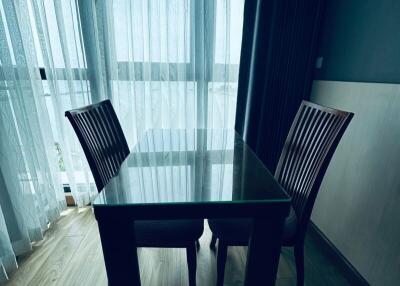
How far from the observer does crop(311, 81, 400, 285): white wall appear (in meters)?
1.09

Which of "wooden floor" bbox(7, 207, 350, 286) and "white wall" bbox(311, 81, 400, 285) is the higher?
"white wall" bbox(311, 81, 400, 285)

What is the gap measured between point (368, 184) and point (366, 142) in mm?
233

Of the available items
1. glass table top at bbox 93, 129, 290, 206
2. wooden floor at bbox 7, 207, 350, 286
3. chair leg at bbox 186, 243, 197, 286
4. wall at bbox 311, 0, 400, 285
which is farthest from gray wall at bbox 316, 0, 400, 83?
chair leg at bbox 186, 243, 197, 286

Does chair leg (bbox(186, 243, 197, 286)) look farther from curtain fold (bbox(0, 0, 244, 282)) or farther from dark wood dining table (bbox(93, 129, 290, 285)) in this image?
curtain fold (bbox(0, 0, 244, 282))

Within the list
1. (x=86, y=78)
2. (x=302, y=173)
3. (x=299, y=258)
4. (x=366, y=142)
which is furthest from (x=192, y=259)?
(x=86, y=78)

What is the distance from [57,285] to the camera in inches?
51.7

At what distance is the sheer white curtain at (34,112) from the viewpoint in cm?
139

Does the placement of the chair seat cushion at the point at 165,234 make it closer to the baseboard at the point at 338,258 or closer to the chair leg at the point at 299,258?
the chair leg at the point at 299,258

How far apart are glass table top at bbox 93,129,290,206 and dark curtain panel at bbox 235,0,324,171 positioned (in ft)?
2.00

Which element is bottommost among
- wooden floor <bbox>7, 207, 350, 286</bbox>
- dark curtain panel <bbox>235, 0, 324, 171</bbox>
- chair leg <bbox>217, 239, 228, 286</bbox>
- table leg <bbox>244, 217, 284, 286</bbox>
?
wooden floor <bbox>7, 207, 350, 286</bbox>

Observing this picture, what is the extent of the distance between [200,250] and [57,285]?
0.87 meters

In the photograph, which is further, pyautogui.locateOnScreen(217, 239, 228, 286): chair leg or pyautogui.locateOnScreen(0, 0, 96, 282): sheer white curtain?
pyautogui.locateOnScreen(0, 0, 96, 282): sheer white curtain

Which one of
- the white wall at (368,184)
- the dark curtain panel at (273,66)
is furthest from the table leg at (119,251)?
the dark curtain panel at (273,66)

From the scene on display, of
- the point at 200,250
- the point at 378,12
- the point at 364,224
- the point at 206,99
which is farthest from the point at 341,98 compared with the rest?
the point at 200,250
